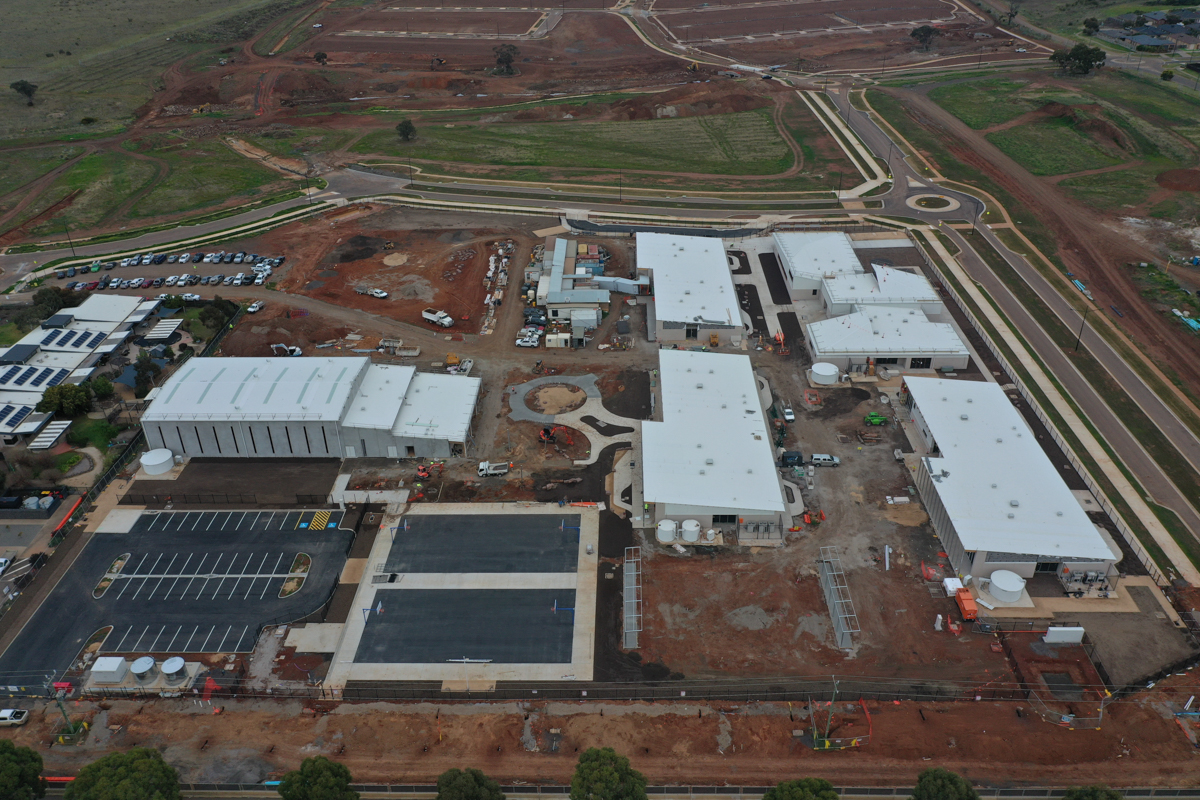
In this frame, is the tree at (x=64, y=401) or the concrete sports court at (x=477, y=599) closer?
the concrete sports court at (x=477, y=599)

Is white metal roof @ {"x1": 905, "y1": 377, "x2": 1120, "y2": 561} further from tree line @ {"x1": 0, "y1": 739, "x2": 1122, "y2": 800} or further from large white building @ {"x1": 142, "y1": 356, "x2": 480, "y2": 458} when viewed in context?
large white building @ {"x1": 142, "y1": 356, "x2": 480, "y2": 458}

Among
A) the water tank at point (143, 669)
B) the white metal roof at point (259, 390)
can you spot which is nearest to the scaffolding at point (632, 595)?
the white metal roof at point (259, 390)

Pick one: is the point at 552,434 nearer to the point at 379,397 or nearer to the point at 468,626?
the point at 379,397

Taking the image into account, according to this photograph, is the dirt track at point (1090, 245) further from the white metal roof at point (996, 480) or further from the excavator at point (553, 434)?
the excavator at point (553, 434)

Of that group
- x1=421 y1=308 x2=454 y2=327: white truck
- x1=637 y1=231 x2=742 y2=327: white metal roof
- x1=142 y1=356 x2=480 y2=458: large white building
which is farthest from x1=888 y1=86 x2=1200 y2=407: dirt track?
x1=421 y1=308 x2=454 y2=327: white truck

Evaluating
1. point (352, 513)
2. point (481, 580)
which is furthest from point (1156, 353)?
point (352, 513)
